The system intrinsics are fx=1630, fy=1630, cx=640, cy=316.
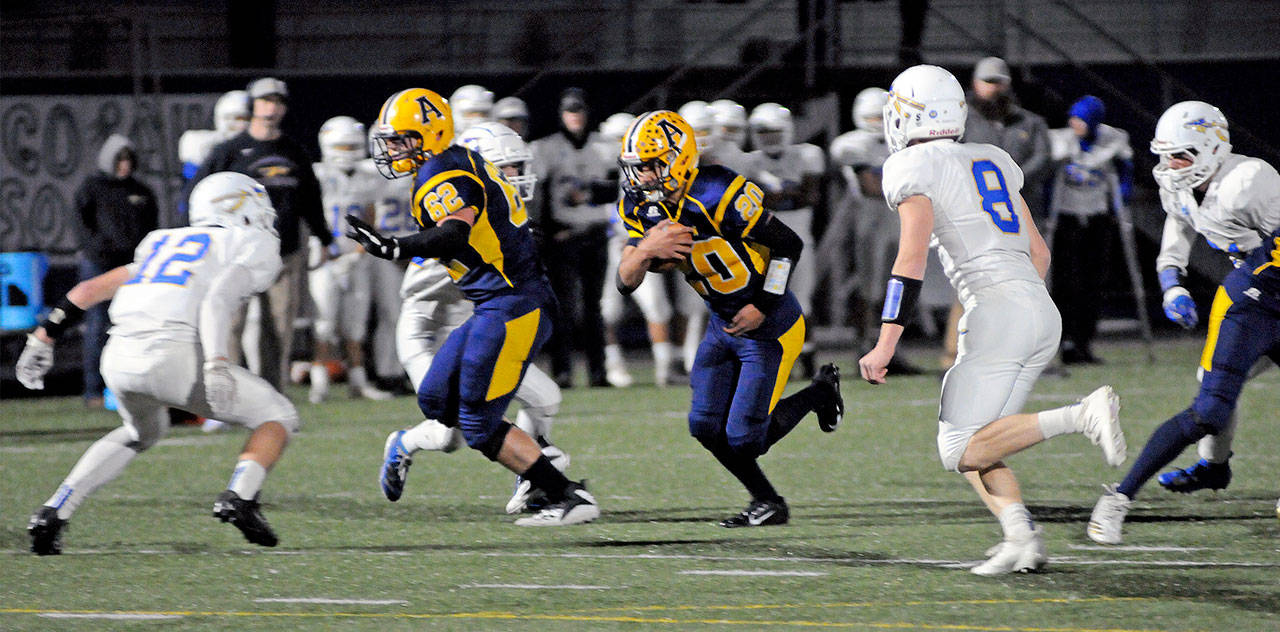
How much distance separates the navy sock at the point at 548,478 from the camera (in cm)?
552

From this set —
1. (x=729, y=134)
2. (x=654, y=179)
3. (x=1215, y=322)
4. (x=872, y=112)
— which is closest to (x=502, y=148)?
(x=654, y=179)

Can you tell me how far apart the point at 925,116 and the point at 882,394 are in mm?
5070

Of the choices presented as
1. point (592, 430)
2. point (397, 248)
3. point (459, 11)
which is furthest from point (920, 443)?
point (459, 11)

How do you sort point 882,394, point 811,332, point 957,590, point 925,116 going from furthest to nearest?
point 811,332 < point 882,394 < point 925,116 < point 957,590

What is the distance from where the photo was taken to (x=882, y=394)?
9727 mm

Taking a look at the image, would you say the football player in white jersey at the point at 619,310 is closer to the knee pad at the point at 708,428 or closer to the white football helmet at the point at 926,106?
the knee pad at the point at 708,428

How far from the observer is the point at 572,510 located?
5.55 metres

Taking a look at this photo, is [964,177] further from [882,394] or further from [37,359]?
[882,394]

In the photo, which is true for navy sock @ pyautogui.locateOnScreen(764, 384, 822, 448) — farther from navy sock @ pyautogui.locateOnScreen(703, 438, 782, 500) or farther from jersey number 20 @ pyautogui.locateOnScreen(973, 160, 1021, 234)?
jersey number 20 @ pyautogui.locateOnScreen(973, 160, 1021, 234)

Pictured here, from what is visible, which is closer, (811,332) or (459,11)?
(811,332)

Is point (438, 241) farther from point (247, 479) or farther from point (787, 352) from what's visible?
point (787, 352)

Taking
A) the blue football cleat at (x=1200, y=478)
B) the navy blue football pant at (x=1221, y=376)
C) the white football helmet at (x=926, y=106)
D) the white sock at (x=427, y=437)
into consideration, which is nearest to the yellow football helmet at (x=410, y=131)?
the white sock at (x=427, y=437)

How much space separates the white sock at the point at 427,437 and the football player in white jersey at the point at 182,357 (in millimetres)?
512

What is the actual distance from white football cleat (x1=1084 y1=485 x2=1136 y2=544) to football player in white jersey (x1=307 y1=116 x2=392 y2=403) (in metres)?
5.96
